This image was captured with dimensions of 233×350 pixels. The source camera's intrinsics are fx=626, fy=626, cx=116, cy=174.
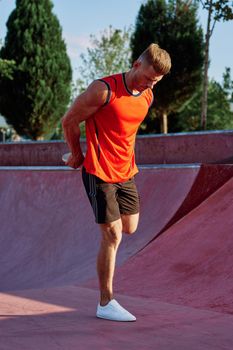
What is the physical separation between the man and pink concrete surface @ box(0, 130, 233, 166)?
4.66m

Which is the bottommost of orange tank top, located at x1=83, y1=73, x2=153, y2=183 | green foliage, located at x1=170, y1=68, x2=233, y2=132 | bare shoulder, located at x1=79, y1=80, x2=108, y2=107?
green foliage, located at x1=170, y1=68, x2=233, y2=132

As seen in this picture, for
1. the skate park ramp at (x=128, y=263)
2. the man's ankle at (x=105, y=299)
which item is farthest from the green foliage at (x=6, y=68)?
the man's ankle at (x=105, y=299)

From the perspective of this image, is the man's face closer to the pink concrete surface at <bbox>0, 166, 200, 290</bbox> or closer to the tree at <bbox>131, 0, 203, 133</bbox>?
the pink concrete surface at <bbox>0, 166, 200, 290</bbox>

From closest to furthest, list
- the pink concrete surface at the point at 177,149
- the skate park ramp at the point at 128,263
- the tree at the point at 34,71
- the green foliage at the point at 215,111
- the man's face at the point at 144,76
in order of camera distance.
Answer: the skate park ramp at the point at 128,263 → the man's face at the point at 144,76 → the pink concrete surface at the point at 177,149 → the tree at the point at 34,71 → the green foliage at the point at 215,111

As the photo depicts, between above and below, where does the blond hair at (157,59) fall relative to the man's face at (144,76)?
above

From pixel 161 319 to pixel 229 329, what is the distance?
49 centimetres

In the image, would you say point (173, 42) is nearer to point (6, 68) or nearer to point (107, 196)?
point (6, 68)

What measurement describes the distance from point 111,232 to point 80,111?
32.5 inches

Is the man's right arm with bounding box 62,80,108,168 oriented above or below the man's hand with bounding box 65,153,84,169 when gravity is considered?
above

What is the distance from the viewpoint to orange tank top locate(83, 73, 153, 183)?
13.3 feet

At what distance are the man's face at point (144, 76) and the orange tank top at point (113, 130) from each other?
0.27ft

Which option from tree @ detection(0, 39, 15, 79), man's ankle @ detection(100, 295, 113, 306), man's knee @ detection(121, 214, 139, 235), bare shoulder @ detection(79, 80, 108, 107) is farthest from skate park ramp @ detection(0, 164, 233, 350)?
tree @ detection(0, 39, 15, 79)

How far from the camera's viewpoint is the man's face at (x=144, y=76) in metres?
3.92

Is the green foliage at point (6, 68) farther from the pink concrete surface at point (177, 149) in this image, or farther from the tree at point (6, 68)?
the pink concrete surface at point (177, 149)
